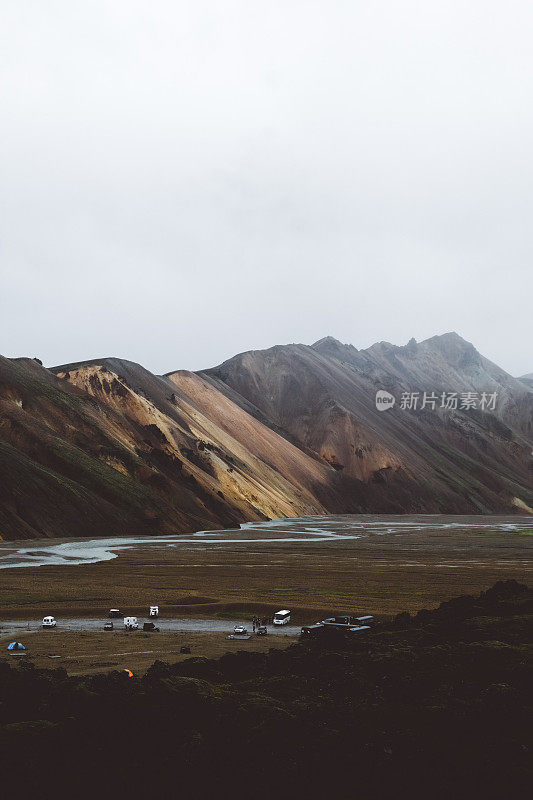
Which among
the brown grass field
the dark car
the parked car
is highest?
the dark car

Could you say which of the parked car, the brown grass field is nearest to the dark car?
the brown grass field

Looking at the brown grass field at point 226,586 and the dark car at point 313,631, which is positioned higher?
the dark car at point 313,631

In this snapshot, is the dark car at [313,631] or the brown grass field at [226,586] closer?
the dark car at [313,631]

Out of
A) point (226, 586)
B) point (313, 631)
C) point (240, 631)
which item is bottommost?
point (226, 586)

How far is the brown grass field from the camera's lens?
34188mm

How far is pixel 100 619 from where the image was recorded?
43.0 metres

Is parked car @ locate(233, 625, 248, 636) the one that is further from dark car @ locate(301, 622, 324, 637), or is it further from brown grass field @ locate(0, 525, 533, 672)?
dark car @ locate(301, 622, 324, 637)

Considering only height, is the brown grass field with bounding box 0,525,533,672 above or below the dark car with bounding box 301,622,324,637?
below

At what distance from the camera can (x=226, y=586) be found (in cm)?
5716

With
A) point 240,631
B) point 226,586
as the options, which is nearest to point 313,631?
point 240,631

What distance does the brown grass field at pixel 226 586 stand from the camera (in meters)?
34.2

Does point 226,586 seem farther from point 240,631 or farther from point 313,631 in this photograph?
point 313,631

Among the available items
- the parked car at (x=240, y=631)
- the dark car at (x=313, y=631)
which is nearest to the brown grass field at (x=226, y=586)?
the parked car at (x=240, y=631)

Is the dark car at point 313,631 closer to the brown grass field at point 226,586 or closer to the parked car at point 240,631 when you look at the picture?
the brown grass field at point 226,586
